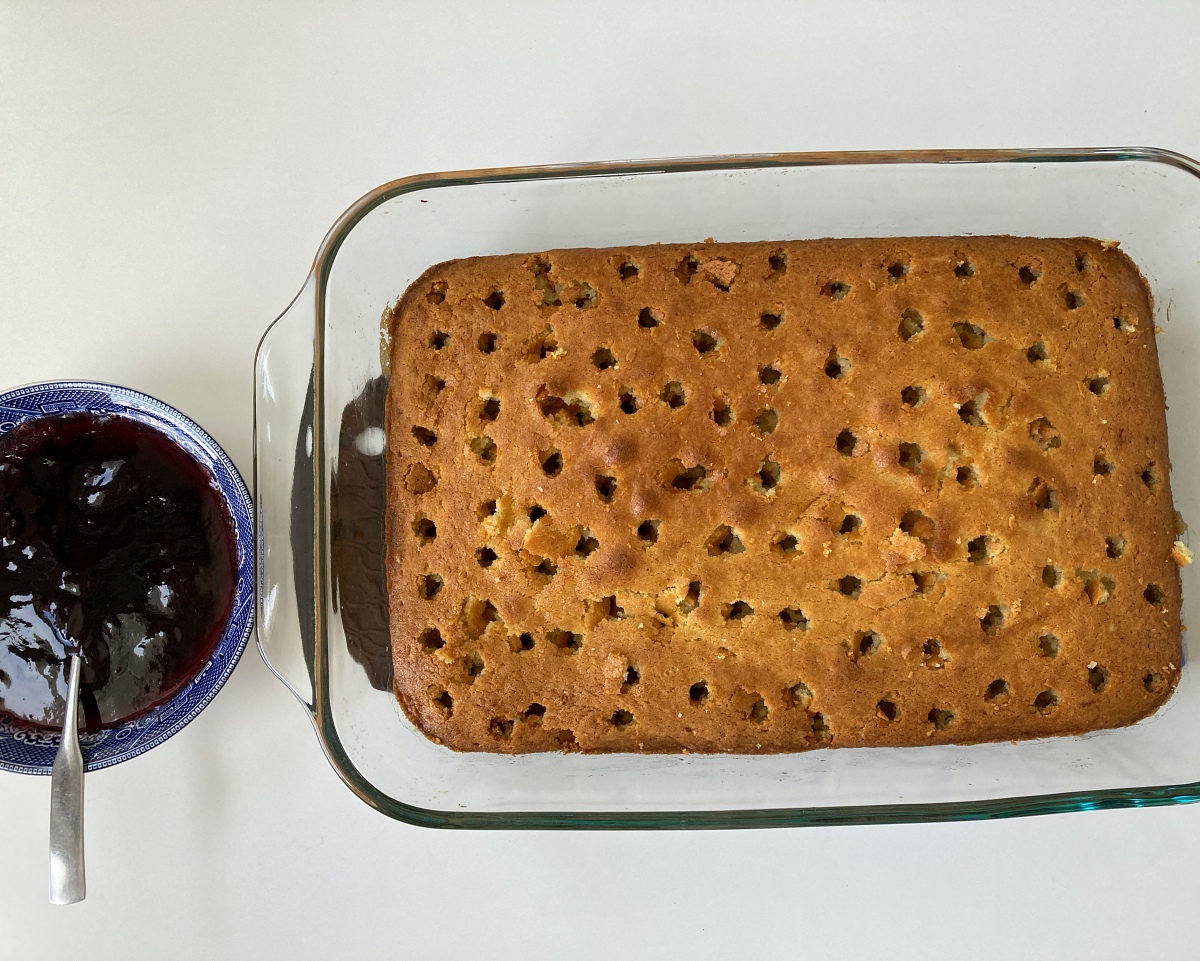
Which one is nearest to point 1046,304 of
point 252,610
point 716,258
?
point 716,258

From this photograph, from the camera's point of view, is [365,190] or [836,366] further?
[365,190]

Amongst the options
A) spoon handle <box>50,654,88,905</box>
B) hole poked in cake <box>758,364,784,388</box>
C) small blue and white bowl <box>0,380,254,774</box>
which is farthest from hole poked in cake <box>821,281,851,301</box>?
spoon handle <box>50,654,88,905</box>

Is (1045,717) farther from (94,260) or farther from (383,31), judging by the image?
(94,260)

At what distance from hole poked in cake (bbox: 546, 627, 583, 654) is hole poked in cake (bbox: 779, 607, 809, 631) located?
0.76 feet

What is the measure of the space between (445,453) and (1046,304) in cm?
71

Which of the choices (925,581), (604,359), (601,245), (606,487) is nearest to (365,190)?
(601,245)

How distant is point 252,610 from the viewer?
1.04 m

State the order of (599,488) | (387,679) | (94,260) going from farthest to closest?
(94,260) < (387,679) < (599,488)

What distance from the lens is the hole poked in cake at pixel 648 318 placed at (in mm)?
994

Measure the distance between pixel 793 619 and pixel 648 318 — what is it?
1.27ft

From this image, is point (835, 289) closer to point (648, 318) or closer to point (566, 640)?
point (648, 318)

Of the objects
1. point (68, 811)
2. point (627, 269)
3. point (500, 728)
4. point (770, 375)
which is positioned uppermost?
point (627, 269)

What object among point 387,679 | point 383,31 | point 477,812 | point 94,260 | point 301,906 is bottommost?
point 301,906

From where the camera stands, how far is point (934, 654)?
970mm
